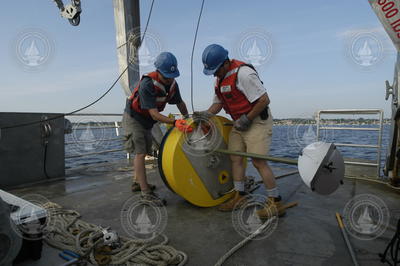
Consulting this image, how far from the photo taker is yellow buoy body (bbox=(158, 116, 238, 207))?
8.27ft

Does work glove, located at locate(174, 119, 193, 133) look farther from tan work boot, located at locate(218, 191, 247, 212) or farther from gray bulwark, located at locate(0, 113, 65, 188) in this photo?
gray bulwark, located at locate(0, 113, 65, 188)

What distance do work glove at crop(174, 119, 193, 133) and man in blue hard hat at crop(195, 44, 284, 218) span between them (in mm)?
216

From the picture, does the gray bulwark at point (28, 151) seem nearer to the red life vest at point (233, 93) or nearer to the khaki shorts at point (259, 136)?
the red life vest at point (233, 93)

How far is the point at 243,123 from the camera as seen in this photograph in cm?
255

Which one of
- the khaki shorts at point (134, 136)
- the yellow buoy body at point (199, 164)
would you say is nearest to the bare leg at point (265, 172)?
the yellow buoy body at point (199, 164)

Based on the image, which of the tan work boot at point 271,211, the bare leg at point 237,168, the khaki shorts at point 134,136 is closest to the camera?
the tan work boot at point 271,211

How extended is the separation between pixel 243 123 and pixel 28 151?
10.2ft

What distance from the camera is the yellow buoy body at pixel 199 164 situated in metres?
2.52

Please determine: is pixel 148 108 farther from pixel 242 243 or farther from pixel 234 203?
pixel 242 243

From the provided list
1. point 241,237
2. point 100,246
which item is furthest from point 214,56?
point 100,246

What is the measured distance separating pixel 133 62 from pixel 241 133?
8.07 ft

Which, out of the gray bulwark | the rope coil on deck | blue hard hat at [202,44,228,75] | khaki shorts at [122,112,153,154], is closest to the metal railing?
blue hard hat at [202,44,228,75]

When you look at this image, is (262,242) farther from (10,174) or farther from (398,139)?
(10,174)

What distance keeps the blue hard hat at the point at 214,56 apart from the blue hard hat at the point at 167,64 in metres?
0.40
